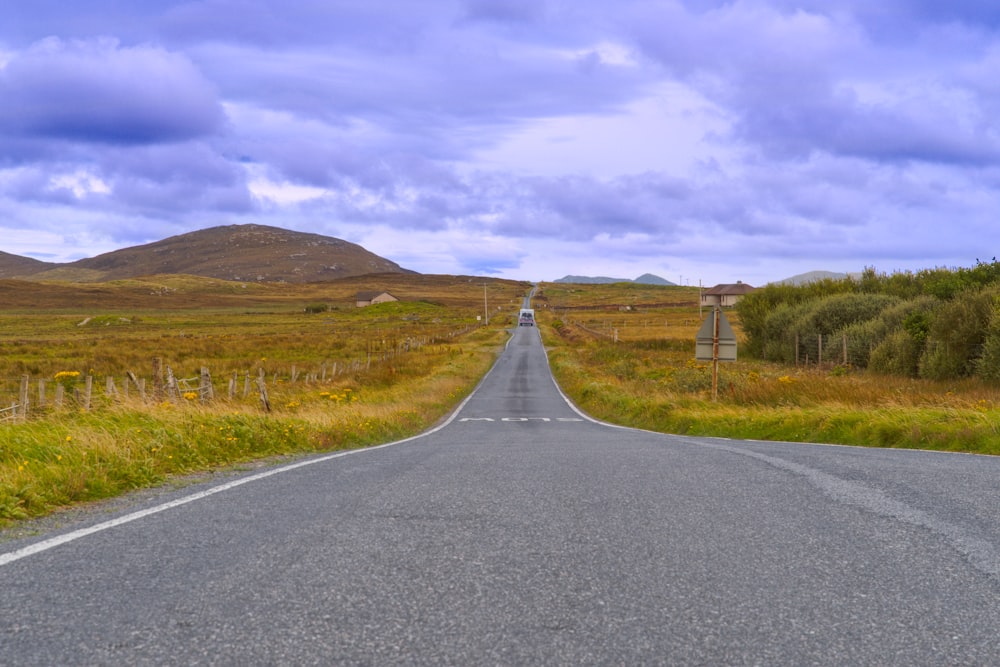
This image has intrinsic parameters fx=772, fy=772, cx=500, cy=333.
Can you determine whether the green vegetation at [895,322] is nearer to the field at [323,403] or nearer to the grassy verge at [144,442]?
the field at [323,403]

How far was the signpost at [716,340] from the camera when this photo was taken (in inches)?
887

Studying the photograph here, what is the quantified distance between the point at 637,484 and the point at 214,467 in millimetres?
5135

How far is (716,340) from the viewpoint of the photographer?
22578 mm

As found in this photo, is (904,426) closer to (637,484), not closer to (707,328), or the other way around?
(707,328)

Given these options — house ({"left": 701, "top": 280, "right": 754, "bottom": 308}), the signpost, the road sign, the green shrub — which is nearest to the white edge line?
the signpost

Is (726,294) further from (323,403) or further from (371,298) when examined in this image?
(323,403)

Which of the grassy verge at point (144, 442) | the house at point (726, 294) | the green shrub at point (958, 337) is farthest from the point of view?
the house at point (726, 294)

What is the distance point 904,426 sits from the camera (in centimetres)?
1548

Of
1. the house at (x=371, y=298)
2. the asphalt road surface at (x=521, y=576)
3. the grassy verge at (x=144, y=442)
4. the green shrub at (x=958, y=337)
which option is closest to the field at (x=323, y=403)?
the grassy verge at (x=144, y=442)

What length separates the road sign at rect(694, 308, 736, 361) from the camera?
74.1ft

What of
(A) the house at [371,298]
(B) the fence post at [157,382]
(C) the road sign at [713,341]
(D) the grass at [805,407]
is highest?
(A) the house at [371,298]

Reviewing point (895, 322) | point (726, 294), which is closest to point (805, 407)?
point (895, 322)

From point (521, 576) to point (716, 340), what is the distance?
63.4ft

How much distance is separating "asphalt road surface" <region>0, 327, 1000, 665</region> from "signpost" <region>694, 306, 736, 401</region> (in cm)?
1494
